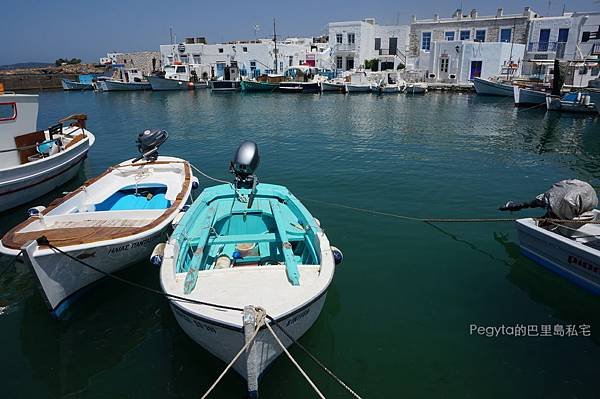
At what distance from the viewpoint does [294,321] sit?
474 cm

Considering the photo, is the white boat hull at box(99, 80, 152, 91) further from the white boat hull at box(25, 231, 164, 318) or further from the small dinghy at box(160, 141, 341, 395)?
the white boat hull at box(25, 231, 164, 318)

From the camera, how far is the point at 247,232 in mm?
7934

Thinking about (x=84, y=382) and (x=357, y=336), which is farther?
(x=357, y=336)

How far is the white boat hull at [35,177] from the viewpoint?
10260 millimetres

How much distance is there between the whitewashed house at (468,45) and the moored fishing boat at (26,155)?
51799 mm

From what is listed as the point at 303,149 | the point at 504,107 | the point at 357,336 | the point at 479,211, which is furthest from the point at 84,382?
the point at 504,107

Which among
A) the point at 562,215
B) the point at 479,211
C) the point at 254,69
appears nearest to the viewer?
the point at 562,215

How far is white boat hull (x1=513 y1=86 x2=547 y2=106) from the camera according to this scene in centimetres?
3522

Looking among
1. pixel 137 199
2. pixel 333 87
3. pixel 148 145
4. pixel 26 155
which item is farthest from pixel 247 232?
pixel 333 87

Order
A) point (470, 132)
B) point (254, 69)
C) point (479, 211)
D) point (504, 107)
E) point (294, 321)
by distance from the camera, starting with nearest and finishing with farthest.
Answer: point (294, 321) → point (479, 211) → point (470, 132) → point (504, 107) → point (254, 69)

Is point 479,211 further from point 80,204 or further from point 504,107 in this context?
point 504,107

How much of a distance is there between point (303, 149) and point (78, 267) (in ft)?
45.8

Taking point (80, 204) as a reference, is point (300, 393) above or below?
below

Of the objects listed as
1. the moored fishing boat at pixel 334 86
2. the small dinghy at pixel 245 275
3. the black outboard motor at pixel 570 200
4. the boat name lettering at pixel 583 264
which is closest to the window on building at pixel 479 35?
the moored fishing boat at pixel 334 86
